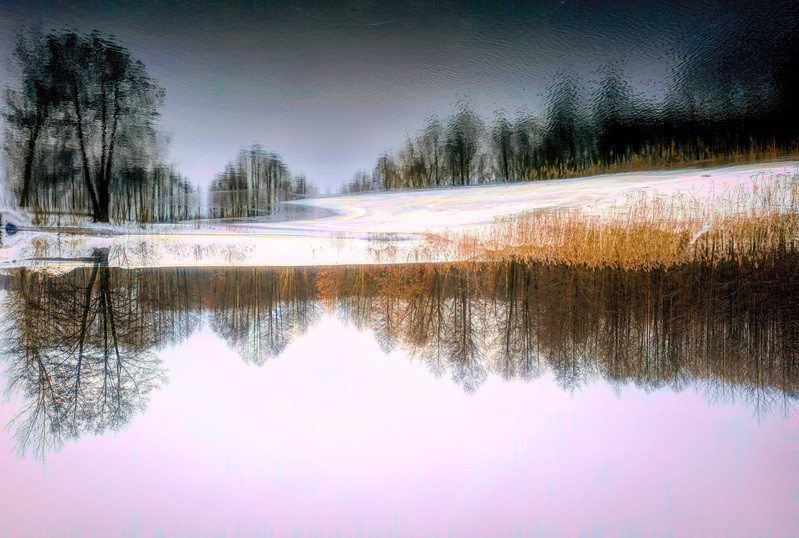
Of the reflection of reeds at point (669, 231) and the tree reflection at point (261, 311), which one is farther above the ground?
the reflection of reeds at point (669, 231)

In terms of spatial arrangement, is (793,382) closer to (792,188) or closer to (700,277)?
(700,277)

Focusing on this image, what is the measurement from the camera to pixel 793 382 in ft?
4.55

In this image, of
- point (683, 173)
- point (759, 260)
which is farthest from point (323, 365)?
point (759, 260)

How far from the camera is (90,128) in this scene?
1.50 metres

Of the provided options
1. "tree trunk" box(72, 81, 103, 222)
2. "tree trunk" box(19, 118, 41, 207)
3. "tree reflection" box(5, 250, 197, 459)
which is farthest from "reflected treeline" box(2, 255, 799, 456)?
"tree trunk" box(19, 118, 41, 207)

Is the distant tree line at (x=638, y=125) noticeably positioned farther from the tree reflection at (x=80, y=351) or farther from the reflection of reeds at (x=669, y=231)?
the tree reflection at (x=80, y=351)

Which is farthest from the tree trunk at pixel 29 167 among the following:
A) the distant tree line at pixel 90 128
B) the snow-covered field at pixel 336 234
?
the snow-covered field at pixel 336 234

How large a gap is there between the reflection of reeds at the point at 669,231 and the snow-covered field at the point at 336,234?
9 centimetres

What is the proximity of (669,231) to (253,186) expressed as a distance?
1.39 meters

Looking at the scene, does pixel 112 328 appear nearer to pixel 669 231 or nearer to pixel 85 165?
pixel 85 165

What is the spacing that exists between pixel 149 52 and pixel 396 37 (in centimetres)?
86

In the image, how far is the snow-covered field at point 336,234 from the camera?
4.78 feet

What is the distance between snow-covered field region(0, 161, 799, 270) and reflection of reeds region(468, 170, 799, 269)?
0.30 feet

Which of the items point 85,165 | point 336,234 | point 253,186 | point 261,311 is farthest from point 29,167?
point 336,234
